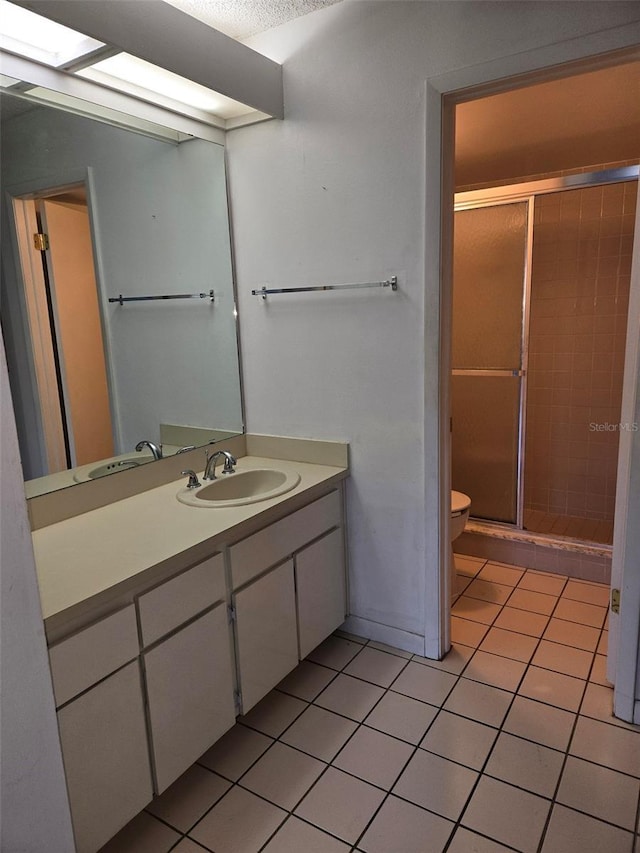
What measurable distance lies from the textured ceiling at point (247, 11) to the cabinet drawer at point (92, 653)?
2004mm

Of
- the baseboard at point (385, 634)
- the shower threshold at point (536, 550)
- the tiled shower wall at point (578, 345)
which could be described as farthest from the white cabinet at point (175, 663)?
the tiled shower wall at point (578, 345)

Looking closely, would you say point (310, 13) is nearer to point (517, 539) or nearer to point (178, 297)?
point (178, 297)

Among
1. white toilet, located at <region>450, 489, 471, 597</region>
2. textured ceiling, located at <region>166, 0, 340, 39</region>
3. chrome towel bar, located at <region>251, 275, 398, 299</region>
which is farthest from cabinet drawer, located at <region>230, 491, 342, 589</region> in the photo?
textured ceiling, located at <region>166, 0, 340, 39</region>

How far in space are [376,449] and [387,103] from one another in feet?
4.13

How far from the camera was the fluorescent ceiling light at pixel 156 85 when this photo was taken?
176cm

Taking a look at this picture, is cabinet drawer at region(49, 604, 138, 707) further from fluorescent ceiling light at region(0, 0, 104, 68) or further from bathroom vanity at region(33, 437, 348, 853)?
fluorescent ceiling light at region(0, 0, 104, 68)

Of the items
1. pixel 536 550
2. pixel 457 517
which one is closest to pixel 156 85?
pixel 457 517

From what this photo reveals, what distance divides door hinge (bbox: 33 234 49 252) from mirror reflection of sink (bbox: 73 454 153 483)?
713 mm

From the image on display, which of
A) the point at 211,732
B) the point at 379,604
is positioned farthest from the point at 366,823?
the point at 379,604

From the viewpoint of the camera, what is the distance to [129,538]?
1618mm

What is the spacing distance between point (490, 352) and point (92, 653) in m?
2.53

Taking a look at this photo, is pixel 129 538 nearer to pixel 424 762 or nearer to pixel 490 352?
pixel 424 762

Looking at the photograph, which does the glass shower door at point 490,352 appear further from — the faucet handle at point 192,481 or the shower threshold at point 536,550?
the faucet handle at point 192,481

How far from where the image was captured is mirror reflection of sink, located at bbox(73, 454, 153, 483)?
185cm
